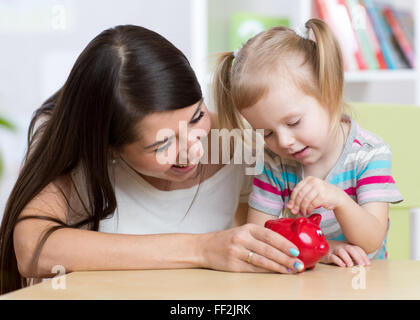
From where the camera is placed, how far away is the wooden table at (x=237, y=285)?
0.73m

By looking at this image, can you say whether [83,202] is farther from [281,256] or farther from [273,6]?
[273,6]

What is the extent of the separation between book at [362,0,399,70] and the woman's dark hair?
145 cm

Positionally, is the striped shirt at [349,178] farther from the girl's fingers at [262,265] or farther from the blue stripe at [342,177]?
the girl's fingers at [262,265]

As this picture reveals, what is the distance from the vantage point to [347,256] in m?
0.98

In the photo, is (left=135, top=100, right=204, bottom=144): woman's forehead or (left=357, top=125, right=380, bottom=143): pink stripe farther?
(left=357, top=125, right=380, bottom=143): pink stripe

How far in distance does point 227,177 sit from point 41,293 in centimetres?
71

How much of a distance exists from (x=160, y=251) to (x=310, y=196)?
27cm

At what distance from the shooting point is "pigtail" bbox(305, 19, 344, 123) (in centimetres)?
113

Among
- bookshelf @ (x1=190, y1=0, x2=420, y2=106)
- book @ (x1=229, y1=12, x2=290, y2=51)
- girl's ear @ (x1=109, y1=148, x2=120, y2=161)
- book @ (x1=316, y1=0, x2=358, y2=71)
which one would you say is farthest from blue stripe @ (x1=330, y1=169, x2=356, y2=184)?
book @ (x1=229, y1=12, x2=290, y2=51)

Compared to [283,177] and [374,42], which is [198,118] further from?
[374,42]

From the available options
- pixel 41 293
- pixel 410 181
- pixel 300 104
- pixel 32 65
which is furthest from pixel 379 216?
pixel 32 65

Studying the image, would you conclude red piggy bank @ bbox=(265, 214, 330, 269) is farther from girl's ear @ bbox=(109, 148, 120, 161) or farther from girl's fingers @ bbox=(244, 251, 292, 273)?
girl's ear @ bbox=(109, 148, 120, 161)

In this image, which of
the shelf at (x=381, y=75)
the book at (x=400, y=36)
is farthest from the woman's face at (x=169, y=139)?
the book at (x=400, y=36)

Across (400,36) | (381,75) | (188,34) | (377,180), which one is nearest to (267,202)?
(377,180)
